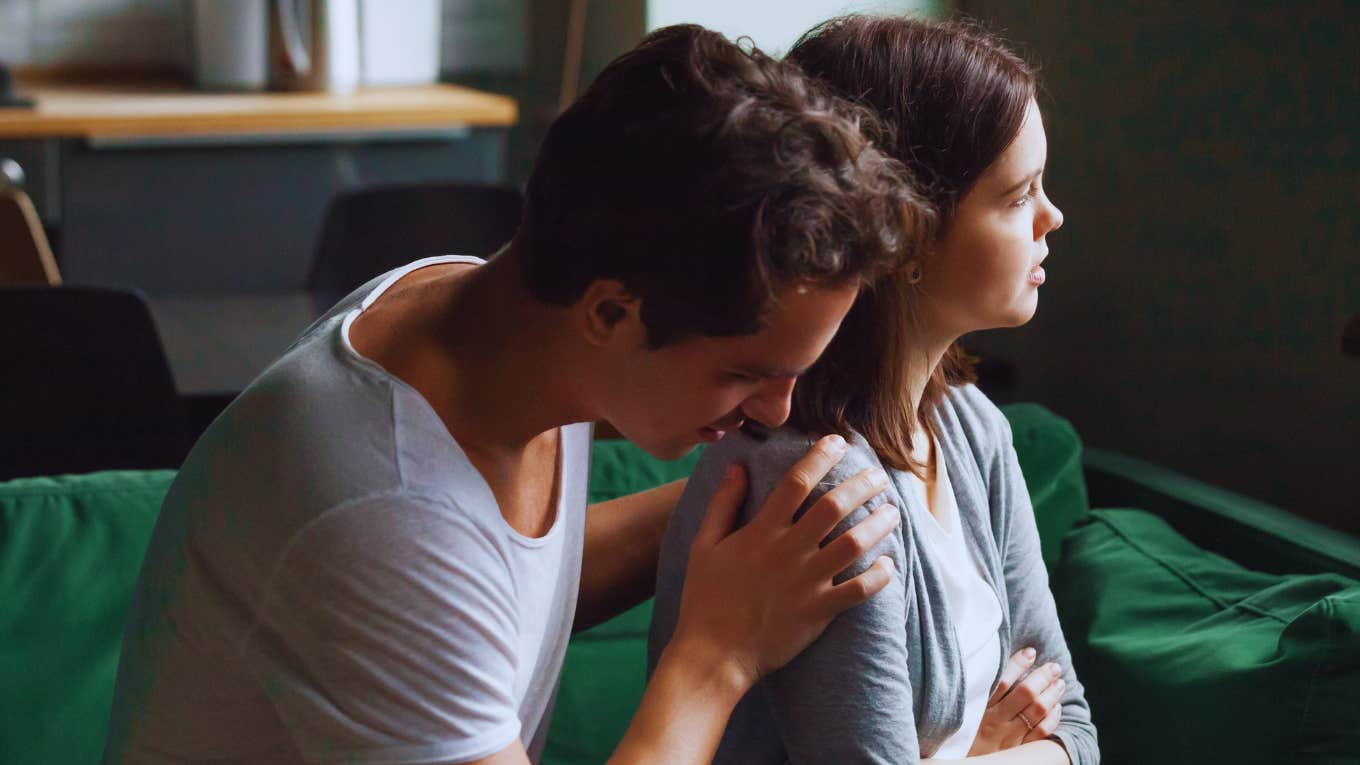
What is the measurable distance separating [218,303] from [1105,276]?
4.43 ft

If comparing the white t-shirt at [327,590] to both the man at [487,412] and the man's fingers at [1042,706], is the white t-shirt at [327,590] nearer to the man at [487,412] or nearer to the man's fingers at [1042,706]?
the man at [487,412]

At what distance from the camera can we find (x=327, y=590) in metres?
0.83

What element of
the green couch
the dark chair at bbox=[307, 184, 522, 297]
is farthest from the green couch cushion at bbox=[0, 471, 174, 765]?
the dark chair at bbox=[307, 184, 522, 297]

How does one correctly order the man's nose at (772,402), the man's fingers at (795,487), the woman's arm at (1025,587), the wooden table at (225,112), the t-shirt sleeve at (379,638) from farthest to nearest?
1. the wooden table at (225,112)
2. the woman's arm at (1025,587)
3. the man's fingers at (795,487)
4. the man's nose at (772,402)
5. the t-shirt sleeve at (379,638)

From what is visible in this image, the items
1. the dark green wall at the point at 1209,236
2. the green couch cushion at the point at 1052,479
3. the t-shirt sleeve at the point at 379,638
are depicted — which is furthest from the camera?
the dark green wall at the point at 1209,236

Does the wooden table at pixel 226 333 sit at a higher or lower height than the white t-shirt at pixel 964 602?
lower

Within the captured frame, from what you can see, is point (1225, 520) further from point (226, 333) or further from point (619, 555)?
point (226, 333)

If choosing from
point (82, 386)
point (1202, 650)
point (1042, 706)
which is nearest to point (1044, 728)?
point (1042, 706)

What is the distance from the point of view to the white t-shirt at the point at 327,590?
832mm

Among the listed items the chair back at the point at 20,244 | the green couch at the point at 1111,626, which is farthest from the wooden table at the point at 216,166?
the green couch at the point at 1111,626

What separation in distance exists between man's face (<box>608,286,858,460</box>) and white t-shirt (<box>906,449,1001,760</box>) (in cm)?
29

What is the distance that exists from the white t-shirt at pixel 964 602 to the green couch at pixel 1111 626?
0.26m

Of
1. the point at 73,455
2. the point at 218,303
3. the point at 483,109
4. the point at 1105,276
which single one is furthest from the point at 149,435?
the point at 483,109

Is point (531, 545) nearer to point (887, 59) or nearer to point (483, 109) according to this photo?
point (887, 59)
